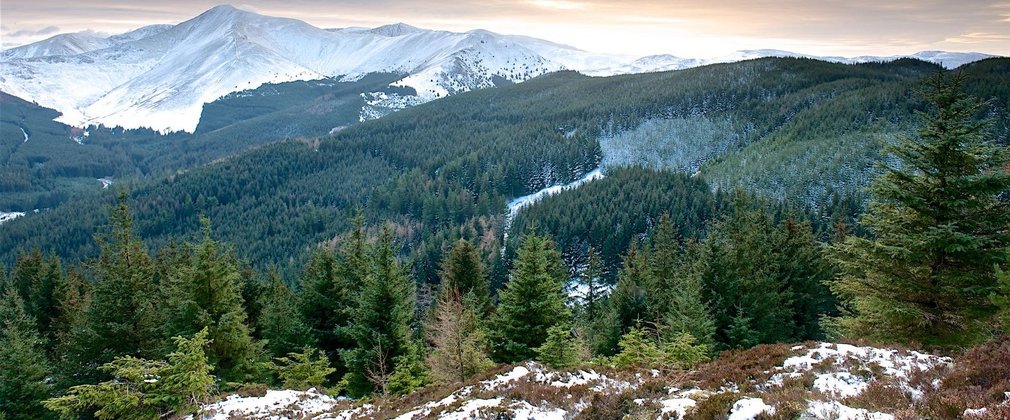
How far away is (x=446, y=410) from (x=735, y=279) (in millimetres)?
19452

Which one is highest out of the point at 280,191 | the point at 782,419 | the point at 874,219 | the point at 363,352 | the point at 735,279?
the point at 874,219

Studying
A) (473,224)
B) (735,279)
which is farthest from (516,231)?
(735,279)

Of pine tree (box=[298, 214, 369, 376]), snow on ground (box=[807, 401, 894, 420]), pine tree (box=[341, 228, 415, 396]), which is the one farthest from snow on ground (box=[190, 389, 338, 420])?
snow on ground (box=[807, 401, 894, 420])

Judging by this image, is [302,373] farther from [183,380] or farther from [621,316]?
[621,316]

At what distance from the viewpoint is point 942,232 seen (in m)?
14.9

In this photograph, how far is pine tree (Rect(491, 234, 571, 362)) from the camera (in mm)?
24562

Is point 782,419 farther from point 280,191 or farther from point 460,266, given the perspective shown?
point 280,191

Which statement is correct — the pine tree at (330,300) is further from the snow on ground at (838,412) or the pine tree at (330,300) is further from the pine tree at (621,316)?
the snow on ground at (838,412)

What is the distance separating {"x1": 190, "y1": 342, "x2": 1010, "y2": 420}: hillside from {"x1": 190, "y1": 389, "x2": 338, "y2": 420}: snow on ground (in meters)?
0.05

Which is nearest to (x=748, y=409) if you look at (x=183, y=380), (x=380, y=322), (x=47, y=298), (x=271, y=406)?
(x=183, y=380)

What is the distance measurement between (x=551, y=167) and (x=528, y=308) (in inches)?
5338

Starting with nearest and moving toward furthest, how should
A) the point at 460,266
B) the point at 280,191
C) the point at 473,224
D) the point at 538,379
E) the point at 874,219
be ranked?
the point at 538,379 < the point at 874,219 < the point at 460,266 < the point at 473,224 < the point at 280,191

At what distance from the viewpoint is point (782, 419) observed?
9031 mm

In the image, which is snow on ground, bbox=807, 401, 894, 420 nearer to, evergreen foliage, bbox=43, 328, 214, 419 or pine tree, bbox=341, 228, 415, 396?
evergreen foliage, bbox=43, 328, 214, 419
